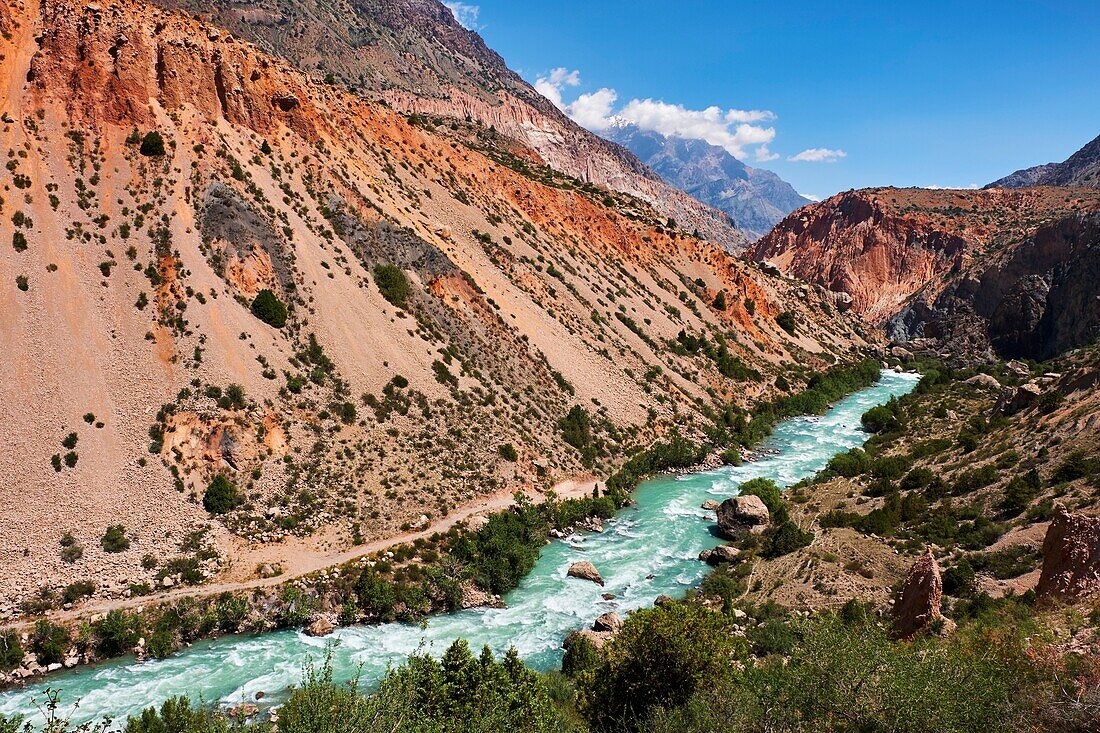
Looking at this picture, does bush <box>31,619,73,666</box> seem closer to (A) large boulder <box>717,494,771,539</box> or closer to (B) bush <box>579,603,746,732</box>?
(B) bush <box>579,603,746,732</box>

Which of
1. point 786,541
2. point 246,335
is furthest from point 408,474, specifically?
point 786,541

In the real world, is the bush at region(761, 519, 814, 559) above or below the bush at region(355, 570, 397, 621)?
below

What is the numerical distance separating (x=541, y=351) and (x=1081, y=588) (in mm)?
35121

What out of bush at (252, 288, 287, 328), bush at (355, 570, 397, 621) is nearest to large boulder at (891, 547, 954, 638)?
bush at (355, 570, 397, 621)

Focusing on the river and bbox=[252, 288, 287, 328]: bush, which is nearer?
the river

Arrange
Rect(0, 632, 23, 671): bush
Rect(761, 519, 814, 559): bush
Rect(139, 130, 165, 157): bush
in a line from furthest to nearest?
1. Rect(139, 130, 165, 157): bush
2. Rect(761, 519, 814, 559): bush
3. Rect(0, 632, 23, 671): bush

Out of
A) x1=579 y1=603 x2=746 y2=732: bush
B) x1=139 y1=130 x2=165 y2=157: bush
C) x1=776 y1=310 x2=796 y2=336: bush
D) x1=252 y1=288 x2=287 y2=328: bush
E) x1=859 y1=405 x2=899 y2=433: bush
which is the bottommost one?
x1=859 y1=405 x2=899 y2=433: bush

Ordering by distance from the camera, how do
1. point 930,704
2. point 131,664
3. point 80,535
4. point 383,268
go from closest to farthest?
point 930,704 → point 131,664 → point 80,535 → point 383,268

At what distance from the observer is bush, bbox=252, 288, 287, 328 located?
35.2m

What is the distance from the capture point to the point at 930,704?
32.6ft

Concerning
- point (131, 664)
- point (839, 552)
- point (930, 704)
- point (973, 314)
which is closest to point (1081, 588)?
point (930, 704)

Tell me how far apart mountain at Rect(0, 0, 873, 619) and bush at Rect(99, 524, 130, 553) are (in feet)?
0.24

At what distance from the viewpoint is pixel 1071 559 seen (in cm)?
1609

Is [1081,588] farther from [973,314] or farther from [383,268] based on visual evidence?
[973,314]
